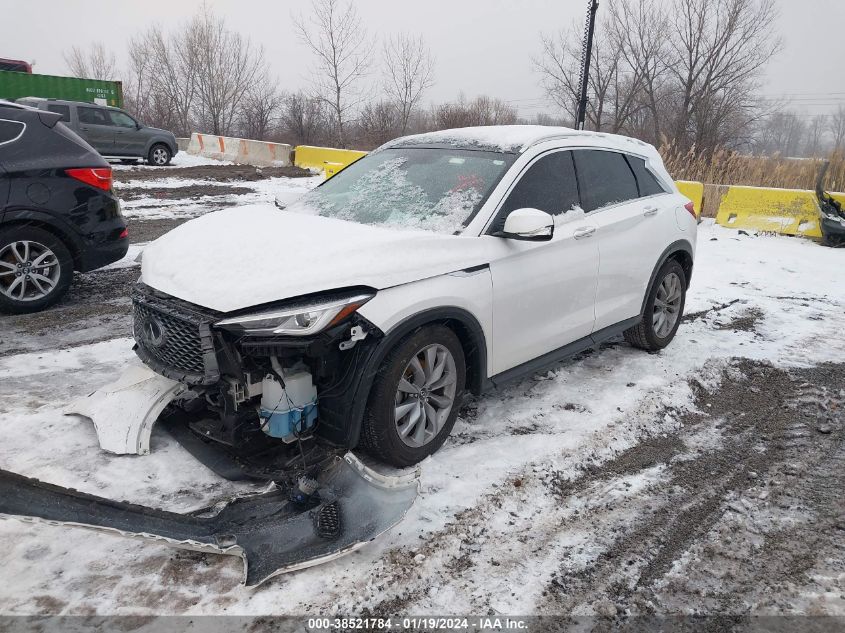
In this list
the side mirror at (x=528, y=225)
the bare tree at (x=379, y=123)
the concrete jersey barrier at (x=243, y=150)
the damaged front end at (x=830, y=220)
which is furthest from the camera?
the bare tree at (x=379, y=123)

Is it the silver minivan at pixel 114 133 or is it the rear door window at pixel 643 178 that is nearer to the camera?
the rear door window at pixel 643 178

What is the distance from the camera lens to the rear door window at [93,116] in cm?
1898

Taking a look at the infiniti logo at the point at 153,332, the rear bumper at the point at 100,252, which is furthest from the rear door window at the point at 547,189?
the rear bumper at the point at 100,252

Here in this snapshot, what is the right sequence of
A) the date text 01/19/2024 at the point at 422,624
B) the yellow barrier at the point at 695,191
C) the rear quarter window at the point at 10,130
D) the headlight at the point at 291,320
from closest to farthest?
the date text 01/19/2024 at the point at 422,624
the headlight at the point at 291,320
the rear quarter window at the point at 10,130
the yellow barrier at the point at 695,191

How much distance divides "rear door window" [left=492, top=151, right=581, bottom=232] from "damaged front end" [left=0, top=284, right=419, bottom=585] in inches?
53.3

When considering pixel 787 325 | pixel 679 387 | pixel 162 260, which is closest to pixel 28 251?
pixel 162 260

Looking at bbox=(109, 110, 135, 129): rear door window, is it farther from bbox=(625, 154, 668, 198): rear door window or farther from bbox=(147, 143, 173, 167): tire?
bbox=(625, 154, 668, 198): rear door window

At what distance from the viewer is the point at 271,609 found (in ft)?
8.04

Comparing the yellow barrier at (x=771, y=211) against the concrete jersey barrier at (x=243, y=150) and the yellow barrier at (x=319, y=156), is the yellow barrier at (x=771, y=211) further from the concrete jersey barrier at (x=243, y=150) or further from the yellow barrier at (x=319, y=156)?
the concrete jersey barrier at (x=243, y=150)

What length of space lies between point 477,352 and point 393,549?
1.24 metres

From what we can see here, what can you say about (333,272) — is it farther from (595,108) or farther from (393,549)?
(595,108)

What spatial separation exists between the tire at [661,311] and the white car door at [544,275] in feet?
3.35

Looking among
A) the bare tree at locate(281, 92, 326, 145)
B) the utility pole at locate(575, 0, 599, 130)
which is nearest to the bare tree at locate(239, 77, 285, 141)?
the bare tree at locate(281, 92, 326, 145)

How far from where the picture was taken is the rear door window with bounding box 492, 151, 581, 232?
389cm
